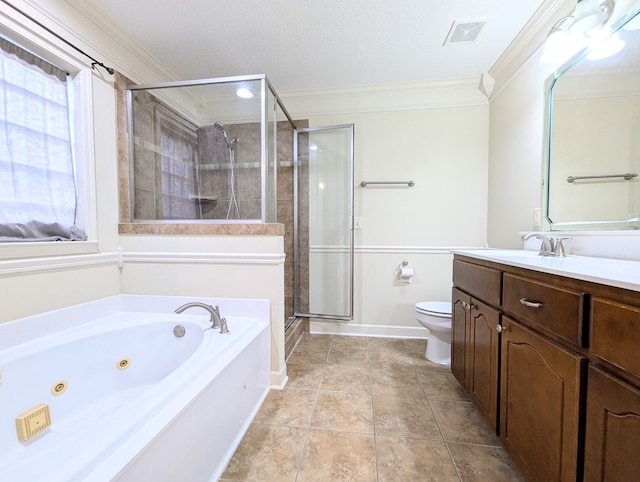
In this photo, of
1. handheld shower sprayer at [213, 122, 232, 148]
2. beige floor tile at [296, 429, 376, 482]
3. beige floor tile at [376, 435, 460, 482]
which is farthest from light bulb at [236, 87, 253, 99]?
beige floor tile at [376, 435, 460, 482]

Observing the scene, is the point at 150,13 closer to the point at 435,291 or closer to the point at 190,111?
the point at 190,111

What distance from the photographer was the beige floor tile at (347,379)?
66.2 inches

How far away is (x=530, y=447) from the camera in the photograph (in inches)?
35.6

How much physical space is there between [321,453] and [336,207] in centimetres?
186

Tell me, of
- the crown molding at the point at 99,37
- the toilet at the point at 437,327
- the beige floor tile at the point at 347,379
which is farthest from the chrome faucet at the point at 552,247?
the crown molding at the point at 99,37

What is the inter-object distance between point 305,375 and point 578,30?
2.49 meters

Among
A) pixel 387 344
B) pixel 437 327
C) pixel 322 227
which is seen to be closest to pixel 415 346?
pixel 387 344

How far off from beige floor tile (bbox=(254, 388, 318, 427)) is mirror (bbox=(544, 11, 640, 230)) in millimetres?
1765

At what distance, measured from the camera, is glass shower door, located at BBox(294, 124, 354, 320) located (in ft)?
8.20

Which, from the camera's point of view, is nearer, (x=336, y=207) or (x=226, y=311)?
(x=226, y=311)

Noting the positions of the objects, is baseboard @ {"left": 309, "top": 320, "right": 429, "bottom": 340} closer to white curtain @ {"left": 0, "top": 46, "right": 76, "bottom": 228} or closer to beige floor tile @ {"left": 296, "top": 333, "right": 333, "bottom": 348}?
beige floor tile @ {"left": 296, "top": 333, "right": 333, "bottom": 348}

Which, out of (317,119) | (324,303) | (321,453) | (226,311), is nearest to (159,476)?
(321,453)

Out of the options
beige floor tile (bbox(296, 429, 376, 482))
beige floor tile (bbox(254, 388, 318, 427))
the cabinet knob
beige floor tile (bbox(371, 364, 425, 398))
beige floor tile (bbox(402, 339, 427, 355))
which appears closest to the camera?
the cabinet knob

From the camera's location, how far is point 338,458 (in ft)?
3.80
